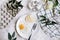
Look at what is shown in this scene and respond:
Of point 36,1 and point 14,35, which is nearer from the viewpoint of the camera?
point 14,35

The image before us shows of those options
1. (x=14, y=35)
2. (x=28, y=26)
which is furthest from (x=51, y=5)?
(x=14, y=35)

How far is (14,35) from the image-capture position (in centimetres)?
107

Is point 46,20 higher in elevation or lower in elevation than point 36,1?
lower

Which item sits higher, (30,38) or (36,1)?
(36,1)

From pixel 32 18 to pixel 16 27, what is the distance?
13cm

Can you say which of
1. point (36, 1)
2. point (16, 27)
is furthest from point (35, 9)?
point (16, 27)

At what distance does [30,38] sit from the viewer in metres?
1.08

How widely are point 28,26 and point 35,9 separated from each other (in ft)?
0.45

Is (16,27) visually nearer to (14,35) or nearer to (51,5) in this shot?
(14,35)

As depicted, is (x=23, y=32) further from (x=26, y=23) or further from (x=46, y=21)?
(x=46, y=21)

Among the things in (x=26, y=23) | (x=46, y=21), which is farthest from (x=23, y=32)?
(x=46, y=21)

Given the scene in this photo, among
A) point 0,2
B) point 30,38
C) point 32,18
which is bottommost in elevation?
point 30,38

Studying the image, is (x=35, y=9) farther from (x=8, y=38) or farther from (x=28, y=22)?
(x=8, y=38)

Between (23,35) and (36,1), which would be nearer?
(23,35)
